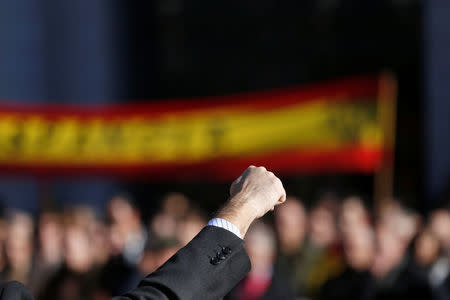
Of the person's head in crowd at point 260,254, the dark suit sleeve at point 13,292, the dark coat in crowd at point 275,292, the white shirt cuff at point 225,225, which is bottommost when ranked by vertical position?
the dark coat in crowd at point 275,292

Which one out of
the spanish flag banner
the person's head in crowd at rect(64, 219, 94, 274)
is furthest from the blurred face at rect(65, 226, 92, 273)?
the spanish flag banner

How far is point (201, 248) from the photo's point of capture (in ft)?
6.84

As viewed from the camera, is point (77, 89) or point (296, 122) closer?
point (296, 122)

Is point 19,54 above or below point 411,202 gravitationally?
above

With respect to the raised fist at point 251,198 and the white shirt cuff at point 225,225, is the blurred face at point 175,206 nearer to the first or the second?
→ the raised fist at point 251,198

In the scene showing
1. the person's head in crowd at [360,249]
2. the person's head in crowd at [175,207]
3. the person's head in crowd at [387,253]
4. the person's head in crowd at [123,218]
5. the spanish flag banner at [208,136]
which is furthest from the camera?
the person's head in crowd at [175,207]

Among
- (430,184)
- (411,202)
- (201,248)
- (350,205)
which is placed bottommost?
(411,202)

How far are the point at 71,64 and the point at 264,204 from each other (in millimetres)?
12731

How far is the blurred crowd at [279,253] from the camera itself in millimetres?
5668

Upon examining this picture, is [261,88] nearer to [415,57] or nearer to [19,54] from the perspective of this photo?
[415,57]

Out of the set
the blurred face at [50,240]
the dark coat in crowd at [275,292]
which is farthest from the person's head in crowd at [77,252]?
the dark coat in crowd at [275,292]

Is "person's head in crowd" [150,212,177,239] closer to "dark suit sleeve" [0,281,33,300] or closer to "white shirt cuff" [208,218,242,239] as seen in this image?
"white shirt cuff" [208,218,242,239]

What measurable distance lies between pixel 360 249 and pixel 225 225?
4.04 m

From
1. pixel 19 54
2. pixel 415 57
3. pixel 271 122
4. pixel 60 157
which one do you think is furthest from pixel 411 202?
pixel 19 54
